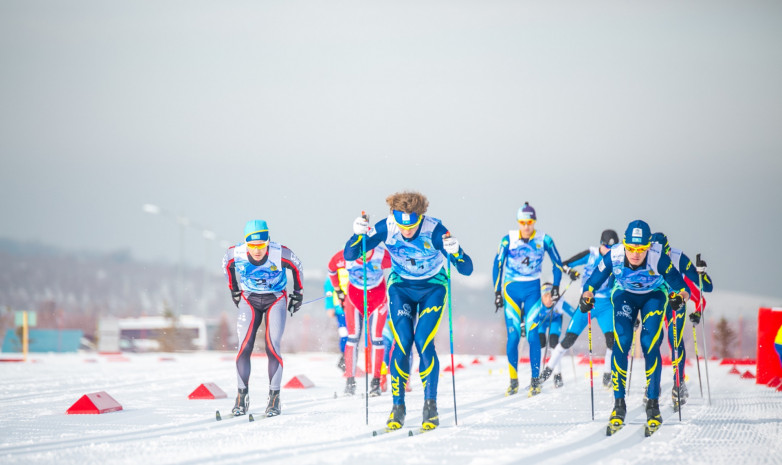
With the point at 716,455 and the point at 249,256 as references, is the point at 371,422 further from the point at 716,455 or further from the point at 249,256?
the point at 716,455

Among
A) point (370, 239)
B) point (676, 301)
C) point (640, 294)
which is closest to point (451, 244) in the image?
point (370, 239)

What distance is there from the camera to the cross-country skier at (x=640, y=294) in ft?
27.8

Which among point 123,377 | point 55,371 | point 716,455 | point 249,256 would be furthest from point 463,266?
point 55,371

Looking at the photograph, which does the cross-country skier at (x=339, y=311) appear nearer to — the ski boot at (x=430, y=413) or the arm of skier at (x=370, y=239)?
the arm of skier at (x=370, y=239)

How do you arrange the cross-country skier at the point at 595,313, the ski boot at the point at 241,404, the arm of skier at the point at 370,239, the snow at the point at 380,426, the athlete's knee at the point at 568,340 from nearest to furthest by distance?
the snow at the point at 380,426, the arm of skier at the point at 370,239, the ski boot at the point at 241,404, the cross-country skier at the point at 595,313, the athlete's knee at the point at 568,340

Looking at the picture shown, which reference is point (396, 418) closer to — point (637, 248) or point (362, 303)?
point (637, 248)

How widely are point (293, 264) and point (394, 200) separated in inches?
69.4

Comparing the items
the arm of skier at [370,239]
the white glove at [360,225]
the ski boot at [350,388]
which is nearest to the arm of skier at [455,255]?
the arm of skier at [370,239]

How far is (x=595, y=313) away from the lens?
12.7 metres

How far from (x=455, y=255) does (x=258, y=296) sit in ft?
7.67

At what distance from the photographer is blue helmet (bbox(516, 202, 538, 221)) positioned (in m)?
12.3

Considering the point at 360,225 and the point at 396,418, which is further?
the point at 360,225

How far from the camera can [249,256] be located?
973 centimetres

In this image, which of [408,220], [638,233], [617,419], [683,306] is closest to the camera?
[617,419]
